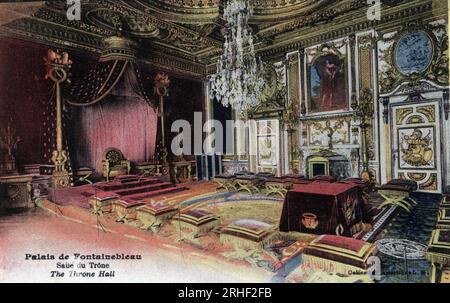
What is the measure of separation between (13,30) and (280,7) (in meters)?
5.48

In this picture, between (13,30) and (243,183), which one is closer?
(13,30)

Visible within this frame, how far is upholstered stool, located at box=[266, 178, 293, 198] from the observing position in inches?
214

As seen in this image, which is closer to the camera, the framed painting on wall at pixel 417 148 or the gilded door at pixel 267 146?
the framed painting on wall at pixel 417 148

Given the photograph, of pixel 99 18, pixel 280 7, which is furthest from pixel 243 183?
pixel 99 18

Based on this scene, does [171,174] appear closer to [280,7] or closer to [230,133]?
[230,133]

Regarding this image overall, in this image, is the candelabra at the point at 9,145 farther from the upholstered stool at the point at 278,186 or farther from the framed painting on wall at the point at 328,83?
the framed painting on wall at the point at 328,83

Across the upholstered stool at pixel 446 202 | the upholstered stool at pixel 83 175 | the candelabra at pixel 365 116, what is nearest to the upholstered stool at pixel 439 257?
the upholstered stool at pixel 446 202

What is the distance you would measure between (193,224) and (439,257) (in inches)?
98.1

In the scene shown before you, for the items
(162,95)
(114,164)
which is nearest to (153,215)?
(114,164)

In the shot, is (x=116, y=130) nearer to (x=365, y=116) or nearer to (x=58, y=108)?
(x=58, y=108)

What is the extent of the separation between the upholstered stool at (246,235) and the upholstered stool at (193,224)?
0.36 meters

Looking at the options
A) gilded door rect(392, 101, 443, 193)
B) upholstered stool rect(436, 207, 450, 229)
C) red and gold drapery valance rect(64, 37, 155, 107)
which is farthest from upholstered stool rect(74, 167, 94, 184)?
gilded door rect(392, 101, 443, 193)

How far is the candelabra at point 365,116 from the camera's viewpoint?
5.65 m

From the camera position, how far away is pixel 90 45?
6.05 metres
